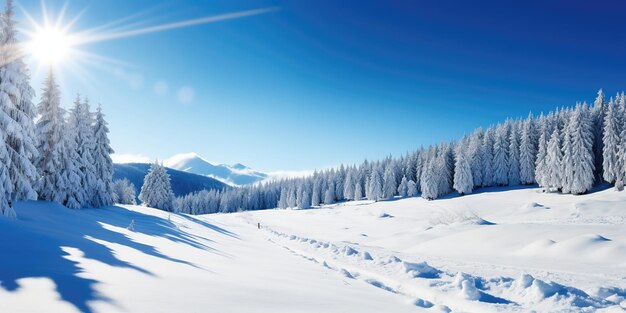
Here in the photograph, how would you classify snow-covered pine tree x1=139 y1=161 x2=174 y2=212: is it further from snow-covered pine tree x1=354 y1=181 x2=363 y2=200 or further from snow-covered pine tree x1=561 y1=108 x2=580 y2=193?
snow-covered pine tree x1=561 y1=108 x2=580 y2=193

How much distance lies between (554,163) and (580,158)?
3.45 meters

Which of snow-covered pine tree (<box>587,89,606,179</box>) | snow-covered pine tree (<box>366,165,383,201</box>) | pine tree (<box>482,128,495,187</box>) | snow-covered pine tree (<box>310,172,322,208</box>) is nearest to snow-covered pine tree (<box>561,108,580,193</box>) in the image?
Result: snow-covered pine tree (<box>587,89,606,179</box>)

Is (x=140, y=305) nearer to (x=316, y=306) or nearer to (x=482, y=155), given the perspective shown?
(x=316, y=306)

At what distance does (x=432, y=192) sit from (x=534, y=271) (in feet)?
218

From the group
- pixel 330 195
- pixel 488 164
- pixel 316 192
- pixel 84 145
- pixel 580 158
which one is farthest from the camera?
pixel 316 192

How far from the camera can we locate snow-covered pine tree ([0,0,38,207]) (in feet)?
58.2

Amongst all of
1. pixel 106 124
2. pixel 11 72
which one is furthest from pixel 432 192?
pixel 11 72

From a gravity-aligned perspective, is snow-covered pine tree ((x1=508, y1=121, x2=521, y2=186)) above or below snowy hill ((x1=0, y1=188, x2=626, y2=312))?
above

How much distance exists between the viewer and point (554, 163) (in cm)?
5675

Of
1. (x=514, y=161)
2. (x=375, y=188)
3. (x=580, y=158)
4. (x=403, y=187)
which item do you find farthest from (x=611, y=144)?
(x=375, y=188)

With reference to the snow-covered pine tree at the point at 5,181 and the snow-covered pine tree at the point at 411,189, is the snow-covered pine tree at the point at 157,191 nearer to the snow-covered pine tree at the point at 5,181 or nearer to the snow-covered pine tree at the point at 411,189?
the snow-covered pine tree at the point at 5,181

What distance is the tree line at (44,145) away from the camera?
58.3 ft

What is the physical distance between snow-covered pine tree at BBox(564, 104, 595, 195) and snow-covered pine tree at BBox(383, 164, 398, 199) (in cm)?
4310

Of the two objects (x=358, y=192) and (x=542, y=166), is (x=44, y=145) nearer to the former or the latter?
(x=542, y=166)
